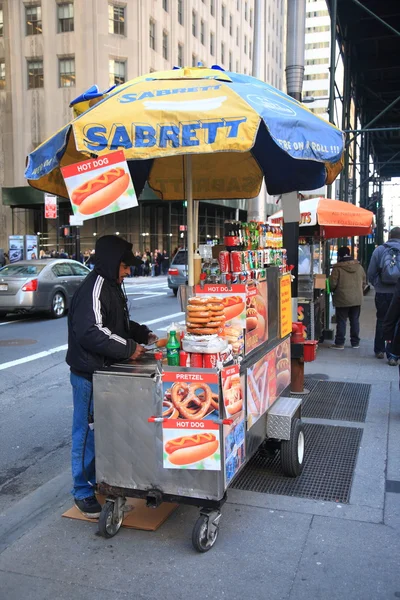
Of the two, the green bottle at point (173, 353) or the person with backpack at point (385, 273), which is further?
the person with backpack at point (385, 273)

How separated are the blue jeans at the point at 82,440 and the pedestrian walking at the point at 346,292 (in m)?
6.58

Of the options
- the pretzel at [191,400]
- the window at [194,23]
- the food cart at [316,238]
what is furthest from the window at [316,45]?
the pretzel at [191,400]

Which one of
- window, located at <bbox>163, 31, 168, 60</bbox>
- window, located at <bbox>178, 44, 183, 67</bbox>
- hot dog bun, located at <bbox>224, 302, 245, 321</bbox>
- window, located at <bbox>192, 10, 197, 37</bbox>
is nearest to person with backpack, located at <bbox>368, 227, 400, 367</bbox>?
hot dog bun, located at <bbox>224, 302, 245, 321</bbox>

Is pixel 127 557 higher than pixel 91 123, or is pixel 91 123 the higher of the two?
pixel 91 123

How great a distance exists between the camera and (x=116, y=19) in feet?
116

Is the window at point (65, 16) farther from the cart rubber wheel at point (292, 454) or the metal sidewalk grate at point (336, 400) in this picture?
the cart rubber wheel at point (292, 454)

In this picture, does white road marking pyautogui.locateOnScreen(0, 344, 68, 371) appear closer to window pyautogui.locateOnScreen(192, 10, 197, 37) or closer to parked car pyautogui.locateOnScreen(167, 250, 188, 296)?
parked car pyautogui.locateOnScreen(167, 250, 188, 296)

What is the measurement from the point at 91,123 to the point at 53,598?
2.83m

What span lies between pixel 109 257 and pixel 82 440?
1.31 m

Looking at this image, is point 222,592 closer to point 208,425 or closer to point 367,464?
point 208,425

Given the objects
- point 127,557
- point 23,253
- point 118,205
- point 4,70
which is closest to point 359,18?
point 118,205

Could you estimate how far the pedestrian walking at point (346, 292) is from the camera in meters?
9.56

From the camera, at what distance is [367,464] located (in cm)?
483

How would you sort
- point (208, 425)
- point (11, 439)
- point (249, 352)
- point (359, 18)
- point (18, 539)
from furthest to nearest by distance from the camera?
point (359, 18) < point (11, 439) < point (249, 352) < point (18, 539) < point (208, 425)
